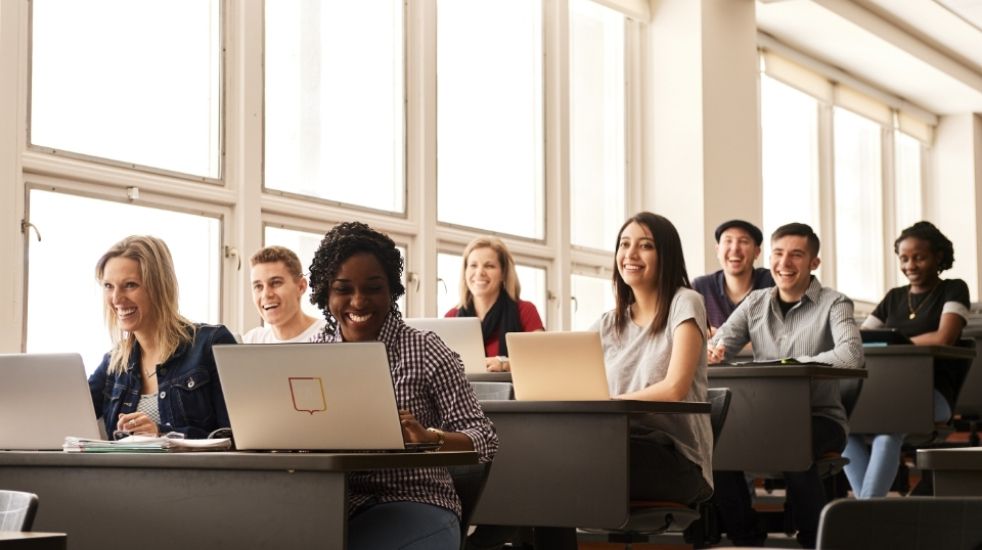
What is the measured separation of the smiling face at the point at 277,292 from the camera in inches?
190

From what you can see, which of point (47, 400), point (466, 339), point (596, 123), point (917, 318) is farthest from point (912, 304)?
point (47, 400)

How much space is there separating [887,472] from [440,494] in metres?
3.38

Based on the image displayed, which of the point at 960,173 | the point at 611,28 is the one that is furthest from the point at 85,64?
the point at 960,173

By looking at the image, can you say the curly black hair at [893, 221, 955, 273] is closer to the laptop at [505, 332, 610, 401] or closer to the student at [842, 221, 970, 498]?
the student at [842, 221, 970, 498]

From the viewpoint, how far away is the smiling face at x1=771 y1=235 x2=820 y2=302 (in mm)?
4949

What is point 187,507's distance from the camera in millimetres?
2338

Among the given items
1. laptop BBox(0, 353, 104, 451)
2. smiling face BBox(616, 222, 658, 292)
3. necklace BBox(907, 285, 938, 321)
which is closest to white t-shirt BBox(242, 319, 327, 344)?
smiling face BBox(616, 222, 658, 292)

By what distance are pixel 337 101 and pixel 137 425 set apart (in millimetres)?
3630

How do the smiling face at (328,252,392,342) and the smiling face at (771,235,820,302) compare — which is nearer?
the smiling face at (328,252,392,342)

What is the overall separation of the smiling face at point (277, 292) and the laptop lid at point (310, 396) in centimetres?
244

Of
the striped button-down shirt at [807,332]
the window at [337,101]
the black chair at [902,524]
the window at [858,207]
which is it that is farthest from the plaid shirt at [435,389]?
the window at [858,207]

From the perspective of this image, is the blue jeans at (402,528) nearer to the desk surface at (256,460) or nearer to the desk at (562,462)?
the desk surface at (256,460)

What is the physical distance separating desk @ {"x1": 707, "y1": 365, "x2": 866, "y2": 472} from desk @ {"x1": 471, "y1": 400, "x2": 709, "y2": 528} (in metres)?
0.90

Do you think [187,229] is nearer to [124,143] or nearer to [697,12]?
[124,143]
